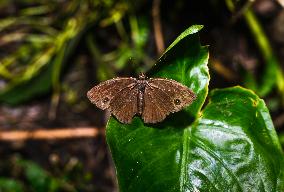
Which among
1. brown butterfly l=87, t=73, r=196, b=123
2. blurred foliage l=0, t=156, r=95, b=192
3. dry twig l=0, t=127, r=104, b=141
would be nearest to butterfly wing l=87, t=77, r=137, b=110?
brown butterfly l=87, t=73, r=196, b=123

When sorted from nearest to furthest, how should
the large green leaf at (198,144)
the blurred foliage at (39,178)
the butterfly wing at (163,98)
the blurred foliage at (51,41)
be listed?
the butterfly wing at (163,98) < the large green leaf at (198,144) < the blurred foliage at (39,178) < the blurred foliage at (51,41)

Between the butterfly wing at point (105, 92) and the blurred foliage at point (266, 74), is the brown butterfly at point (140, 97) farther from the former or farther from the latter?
the blurred foliage at point (266, 74)

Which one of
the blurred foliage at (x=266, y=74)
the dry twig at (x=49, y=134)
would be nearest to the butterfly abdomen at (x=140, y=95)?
the blurred foliage at (x=266, y=74)

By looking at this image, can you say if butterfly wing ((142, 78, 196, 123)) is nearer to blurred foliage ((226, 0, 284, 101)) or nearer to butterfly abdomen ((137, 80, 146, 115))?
butterfly abdomen ((137, 80, 146, 115))

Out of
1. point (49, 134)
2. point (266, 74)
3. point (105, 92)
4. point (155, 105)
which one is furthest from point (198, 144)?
point (49, 134)

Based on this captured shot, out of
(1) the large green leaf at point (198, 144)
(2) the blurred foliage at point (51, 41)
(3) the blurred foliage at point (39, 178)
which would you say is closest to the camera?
(1) the large green leaf at point (198, 144)

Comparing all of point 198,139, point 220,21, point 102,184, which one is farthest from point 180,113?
point 220,21

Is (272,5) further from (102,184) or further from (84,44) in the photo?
(102,184)
